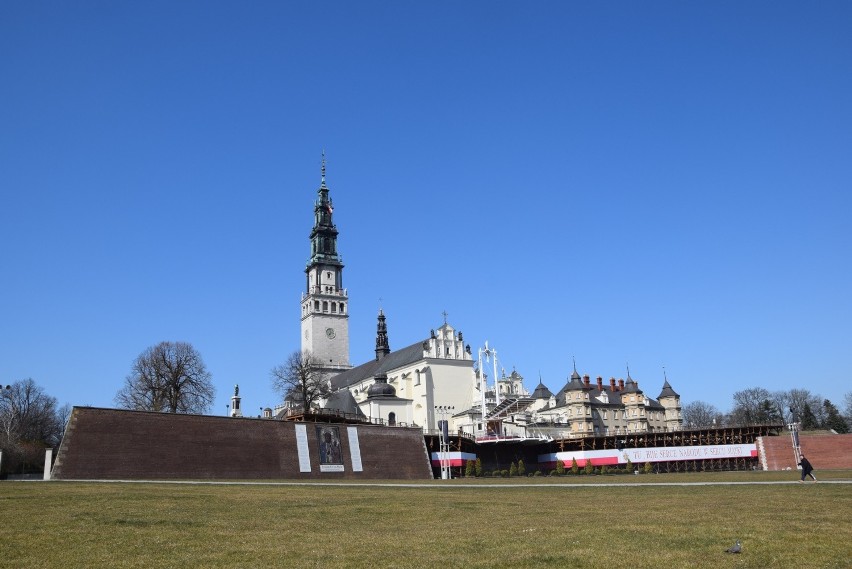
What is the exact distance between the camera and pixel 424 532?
48.8ft

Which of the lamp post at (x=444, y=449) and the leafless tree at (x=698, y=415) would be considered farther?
the leafless tree at (x=698, y=415)

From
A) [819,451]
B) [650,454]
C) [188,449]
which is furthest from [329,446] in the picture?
[819,451]

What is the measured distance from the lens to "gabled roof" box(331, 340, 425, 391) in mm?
97125

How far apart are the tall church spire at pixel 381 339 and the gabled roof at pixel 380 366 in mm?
4447

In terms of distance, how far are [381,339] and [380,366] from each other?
20789 millimetres

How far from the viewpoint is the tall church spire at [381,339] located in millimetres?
121438

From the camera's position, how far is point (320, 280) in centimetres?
12756

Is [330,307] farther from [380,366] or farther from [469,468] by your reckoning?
[469,468]

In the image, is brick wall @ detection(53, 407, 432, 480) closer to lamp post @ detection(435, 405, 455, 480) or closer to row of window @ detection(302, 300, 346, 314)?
lamp post @ detection(435, 405, 455, 480)

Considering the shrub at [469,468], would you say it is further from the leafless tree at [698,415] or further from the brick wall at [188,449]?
the leafless tree at [698,415]

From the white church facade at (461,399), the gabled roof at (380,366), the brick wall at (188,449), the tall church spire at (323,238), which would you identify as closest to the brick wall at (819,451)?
the white church facade at (461,399)

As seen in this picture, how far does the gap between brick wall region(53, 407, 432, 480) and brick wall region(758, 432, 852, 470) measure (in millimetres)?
36234

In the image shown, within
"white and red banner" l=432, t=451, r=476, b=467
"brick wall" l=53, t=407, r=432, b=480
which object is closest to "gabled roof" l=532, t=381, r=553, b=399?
"white and red banner" l=432, t=451, r=476, b=467

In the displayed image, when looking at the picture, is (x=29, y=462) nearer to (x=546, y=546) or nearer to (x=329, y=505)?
(x=329, y=505)
